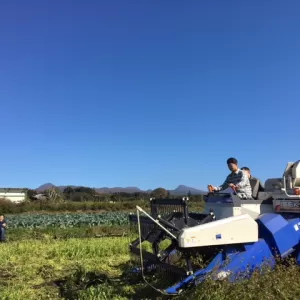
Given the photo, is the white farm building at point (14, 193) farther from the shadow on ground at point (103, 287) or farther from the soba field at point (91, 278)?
the shadow on ground at point (103, 287)

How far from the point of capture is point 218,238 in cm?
521

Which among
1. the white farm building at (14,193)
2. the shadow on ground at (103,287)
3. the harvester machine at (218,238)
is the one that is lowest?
the shadow on ground at (103,287)

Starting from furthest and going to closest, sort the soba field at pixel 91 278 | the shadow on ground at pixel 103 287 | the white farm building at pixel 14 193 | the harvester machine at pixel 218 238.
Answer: the white farm building at pixel 14 193 → the shadow on ground at pixel 103 287 → the harvester machine at pixel 218 238 → the soba field at pixel 91 278

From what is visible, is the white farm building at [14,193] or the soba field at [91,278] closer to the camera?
the soba field at [91,278]

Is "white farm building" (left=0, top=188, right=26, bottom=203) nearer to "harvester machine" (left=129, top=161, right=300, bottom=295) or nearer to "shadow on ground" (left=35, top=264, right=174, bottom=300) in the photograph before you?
"shadow on ground" (left=35, top=264, right=174, bottom=300)

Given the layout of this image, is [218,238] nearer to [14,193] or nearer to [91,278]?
[91,278]

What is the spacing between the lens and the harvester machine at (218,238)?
16.9 feet

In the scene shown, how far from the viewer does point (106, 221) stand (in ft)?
88.8

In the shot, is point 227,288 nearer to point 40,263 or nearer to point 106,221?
point 40,263

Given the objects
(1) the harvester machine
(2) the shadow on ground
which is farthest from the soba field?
(1) the harvester machine

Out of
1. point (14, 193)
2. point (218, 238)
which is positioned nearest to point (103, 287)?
point (218, 238)

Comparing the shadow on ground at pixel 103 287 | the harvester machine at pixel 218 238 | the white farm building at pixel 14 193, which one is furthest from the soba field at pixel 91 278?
the white farm building at pixel 14 193

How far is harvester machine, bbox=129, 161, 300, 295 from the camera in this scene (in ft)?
16.9

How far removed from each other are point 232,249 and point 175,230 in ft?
2.92
